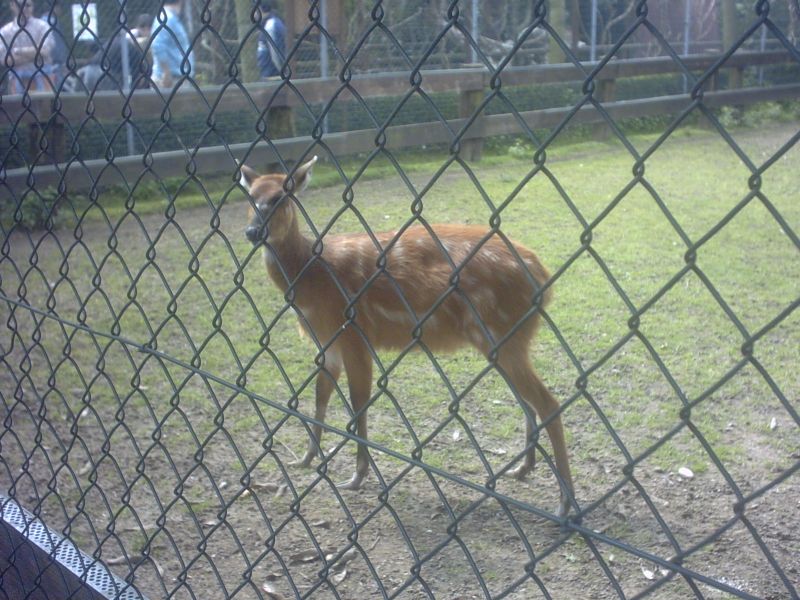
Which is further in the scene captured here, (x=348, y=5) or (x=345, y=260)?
(x=348, y=5)

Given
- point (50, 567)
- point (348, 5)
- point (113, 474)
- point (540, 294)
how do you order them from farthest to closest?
point (348, 5) < point (113, 474) < point (50, 567) < point (540, 294)

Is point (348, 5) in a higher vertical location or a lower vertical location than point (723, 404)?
higher

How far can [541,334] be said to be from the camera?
19.7 feet

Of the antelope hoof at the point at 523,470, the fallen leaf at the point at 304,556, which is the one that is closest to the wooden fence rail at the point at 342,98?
the antelope hoof at the point at 523,470

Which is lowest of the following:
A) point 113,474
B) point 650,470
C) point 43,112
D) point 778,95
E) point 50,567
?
point 50,567

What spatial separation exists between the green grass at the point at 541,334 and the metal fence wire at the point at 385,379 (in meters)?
0.03

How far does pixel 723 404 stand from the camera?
5156 mm

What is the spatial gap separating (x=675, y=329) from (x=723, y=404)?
1.13 meters

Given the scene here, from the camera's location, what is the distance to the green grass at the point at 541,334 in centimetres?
477

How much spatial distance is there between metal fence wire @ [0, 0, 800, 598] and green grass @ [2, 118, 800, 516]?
0.09 ft

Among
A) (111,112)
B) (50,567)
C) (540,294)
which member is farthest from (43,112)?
(540,294)

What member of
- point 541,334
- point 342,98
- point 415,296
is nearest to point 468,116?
point 342,98

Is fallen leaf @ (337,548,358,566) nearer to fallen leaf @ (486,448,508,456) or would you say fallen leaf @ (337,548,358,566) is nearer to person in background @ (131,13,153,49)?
fallen leaf @ (486,448,508,456)

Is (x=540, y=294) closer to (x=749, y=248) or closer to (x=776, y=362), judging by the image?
(x=776, y=362)
